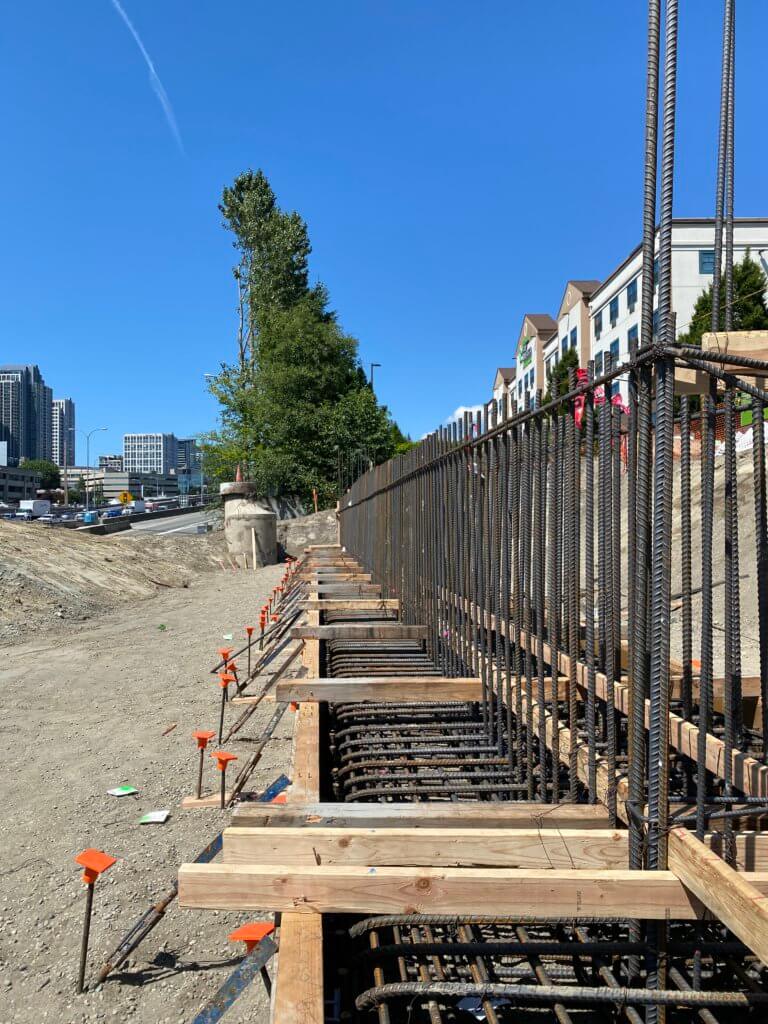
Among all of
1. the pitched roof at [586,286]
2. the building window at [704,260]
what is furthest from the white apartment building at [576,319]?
the building window at [704,260]

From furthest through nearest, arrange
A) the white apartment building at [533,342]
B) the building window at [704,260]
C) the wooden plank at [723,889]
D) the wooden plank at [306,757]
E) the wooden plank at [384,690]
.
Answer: the white apartment building at [533,342]
the building window at [704,260]
the wooden plank at [384,690]
the wooden plank at [306,757]
the wooden plank at [723,889]

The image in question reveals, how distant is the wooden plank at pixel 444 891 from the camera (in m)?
1.94

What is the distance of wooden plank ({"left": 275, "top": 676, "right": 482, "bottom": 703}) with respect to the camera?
414 centimetres

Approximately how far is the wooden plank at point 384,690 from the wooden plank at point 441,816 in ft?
4.75

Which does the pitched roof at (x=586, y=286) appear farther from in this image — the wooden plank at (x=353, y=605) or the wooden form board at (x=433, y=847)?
the wooden form board at (x=433, y=847)

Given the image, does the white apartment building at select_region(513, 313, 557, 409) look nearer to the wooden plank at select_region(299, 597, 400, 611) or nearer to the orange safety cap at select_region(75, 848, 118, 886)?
the wooden plank at select_region(299, 597, 400, 611)

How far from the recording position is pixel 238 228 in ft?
138

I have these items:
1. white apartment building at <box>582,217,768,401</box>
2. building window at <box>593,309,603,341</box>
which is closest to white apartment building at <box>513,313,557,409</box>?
building window at <box>593,309,603,341</box>

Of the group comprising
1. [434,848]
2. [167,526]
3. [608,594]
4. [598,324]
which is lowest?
[434,848]

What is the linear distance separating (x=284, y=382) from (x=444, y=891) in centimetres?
3487

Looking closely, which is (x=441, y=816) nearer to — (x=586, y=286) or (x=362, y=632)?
(x=362, y=632)

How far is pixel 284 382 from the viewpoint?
35.6 metres

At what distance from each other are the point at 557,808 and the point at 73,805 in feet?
14.9

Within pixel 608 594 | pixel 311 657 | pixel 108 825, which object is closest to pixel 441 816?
pixel 608 594
